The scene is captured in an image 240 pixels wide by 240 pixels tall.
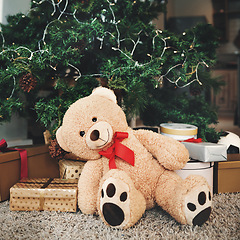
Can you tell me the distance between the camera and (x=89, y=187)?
0.72 m

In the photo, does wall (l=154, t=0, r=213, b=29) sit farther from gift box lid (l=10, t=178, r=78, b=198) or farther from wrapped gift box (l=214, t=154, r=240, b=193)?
gift box lid (l=10, t=178, r=78, b=198)

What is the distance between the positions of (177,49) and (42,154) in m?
0.73

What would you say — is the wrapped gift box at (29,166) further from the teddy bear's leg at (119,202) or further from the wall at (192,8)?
the wall at (192,8)

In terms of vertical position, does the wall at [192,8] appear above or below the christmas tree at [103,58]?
above

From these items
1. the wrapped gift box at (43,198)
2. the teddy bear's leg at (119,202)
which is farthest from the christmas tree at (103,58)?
the teddy bear's leg at (119,202)

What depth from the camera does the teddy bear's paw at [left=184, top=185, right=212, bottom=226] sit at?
0.60m

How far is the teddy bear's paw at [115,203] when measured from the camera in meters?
0.60

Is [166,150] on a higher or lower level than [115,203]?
higher

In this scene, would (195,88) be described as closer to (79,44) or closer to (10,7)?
(79,44)

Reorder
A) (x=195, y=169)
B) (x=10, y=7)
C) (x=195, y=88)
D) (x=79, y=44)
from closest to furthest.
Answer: (x=195, y=169)
(x=79, y=44)
(x=195, y=88)
(x=10, y=7)

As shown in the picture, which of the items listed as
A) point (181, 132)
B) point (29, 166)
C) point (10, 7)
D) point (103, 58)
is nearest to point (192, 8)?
point (10, 7)

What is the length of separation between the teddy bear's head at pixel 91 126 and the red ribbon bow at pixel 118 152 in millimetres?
17

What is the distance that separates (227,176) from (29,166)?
744 mm

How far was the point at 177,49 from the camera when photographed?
3.57 ft
